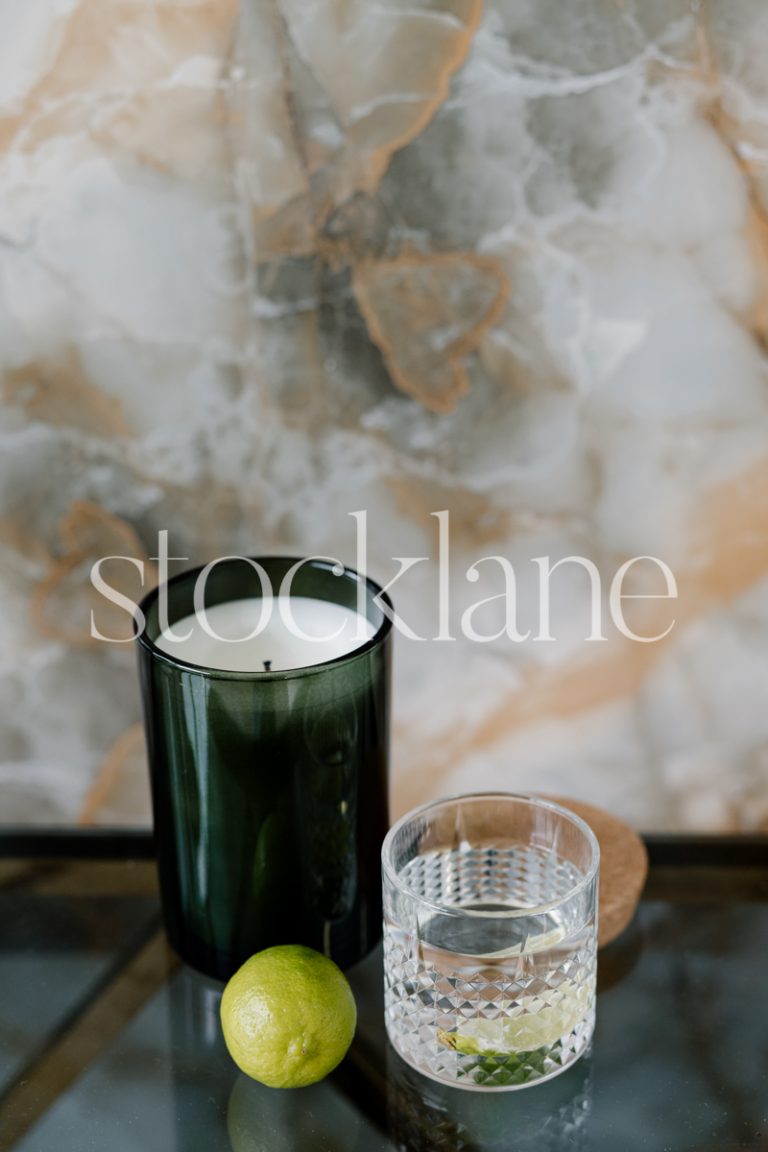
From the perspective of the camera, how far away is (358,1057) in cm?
77

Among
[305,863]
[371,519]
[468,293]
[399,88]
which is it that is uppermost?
[399,88]

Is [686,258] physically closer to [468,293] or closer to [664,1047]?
[468,293]

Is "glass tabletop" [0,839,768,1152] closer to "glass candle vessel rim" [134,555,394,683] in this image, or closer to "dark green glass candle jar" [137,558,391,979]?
"dark green glass candle jar" [137,558,391,979]

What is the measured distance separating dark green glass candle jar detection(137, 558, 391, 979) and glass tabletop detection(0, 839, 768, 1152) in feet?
0.19

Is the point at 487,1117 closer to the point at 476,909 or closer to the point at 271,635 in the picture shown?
the point at 476,909

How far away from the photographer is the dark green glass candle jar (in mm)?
733

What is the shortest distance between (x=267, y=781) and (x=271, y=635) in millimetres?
105

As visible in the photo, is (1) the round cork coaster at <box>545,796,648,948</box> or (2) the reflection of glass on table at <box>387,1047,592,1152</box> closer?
(2) the reflection of glass on table at <box>387,1047,592,1152</box>

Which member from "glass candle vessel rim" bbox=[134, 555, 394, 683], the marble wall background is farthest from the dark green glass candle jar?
the marble wall background

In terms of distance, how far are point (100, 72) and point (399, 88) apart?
0.18m

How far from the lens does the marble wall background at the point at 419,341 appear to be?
782mm

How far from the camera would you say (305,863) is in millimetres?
767

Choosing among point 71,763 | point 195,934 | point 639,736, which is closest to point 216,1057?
point 195,934

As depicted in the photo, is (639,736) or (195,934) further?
(639,736)
